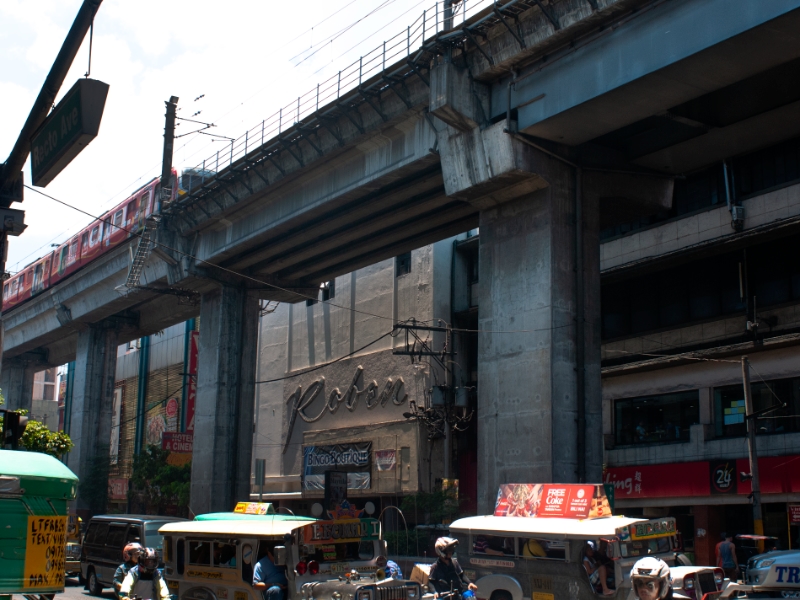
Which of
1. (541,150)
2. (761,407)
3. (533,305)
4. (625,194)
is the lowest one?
(761,407)

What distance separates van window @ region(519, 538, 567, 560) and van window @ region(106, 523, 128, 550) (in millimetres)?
12314

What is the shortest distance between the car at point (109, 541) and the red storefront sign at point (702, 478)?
15.5m

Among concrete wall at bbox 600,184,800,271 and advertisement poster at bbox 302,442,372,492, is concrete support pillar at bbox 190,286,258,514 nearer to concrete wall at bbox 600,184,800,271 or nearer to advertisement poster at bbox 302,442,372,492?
advertisement poster at bbox 302,442,372,492

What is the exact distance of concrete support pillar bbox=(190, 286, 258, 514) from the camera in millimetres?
35875

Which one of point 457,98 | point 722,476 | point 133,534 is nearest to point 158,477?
point 133,534

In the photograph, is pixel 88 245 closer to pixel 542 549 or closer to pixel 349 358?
pixel 349 358

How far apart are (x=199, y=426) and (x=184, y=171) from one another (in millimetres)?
10751

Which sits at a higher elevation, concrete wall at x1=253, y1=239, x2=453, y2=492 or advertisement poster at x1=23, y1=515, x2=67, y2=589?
concrete wall at x1=253, y1=239, x2=453, y2=492

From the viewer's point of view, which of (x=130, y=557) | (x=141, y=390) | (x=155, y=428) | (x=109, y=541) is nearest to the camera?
(x=130, y=557)

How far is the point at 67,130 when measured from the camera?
9656 millimetres

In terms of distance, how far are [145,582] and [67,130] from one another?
210 inches

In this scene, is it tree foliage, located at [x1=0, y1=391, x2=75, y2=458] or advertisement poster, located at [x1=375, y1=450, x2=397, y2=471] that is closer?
tree foliage, located at [x1=0, y1=391, x2=75, y2=458]

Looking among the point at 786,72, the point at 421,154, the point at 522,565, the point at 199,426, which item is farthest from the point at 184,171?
the point at 522,565

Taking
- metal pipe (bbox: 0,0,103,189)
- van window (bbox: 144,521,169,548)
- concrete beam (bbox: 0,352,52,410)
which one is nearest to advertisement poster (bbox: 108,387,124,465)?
concrete beam (bbox: 0,352,52,410)
